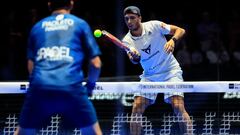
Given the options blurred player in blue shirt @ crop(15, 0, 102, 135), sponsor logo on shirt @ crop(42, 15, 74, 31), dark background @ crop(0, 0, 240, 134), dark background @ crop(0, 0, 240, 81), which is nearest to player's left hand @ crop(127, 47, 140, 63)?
blurred player in blue shirt @ crop(15, 0, 102, 135)

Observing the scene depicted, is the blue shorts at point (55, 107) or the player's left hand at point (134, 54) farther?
the player's left hand at point (134, 54)

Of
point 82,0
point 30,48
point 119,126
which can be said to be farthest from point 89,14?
point 30,48

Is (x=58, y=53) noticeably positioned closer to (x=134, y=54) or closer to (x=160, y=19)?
(x=134, y=54)

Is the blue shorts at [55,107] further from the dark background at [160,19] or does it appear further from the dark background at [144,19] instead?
the dark background at [144,19]

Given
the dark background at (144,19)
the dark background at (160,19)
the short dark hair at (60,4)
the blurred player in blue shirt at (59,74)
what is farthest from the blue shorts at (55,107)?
the dark background at (144,19)

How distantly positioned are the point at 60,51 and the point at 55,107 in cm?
46

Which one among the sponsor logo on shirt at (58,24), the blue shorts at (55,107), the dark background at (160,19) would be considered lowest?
the blue shorts at (55,107)

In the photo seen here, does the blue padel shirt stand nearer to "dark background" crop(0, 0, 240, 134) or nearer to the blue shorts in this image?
the blue shorts

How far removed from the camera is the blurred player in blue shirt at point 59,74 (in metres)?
5.54

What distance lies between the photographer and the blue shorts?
5.53 m

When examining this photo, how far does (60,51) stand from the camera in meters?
5.55

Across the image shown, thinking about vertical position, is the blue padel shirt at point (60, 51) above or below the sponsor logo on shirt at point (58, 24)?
below

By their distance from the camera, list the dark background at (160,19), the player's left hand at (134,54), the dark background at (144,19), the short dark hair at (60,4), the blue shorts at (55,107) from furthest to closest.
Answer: the dark background at (144,19)
the dark background at (160,19)
the player's left hand at (134,54)
the short dark hair at (60,4)
the blue shorts at (55,107)

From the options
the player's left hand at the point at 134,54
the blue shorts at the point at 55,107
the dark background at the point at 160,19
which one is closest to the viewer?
the blue shorts at the point at 55,107
